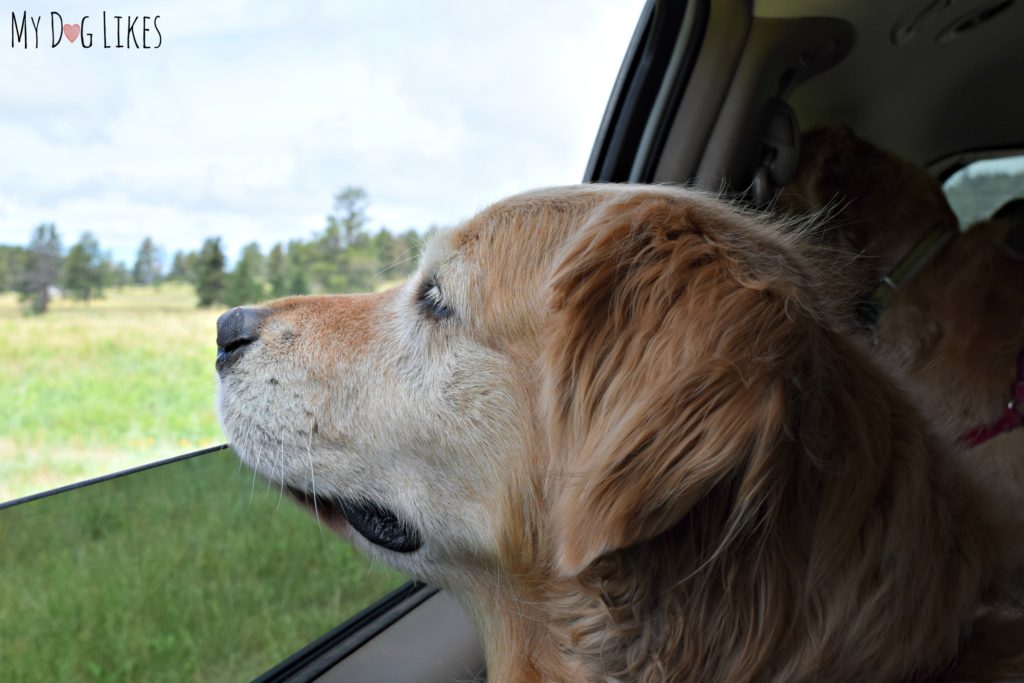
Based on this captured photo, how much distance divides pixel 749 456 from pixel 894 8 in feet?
8.32

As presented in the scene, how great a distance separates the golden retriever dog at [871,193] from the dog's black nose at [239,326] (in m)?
2.37

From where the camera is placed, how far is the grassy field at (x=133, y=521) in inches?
56.8

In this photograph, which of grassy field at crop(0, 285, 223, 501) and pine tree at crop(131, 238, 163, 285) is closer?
grassy field at crop(0, 285, 223, 501)

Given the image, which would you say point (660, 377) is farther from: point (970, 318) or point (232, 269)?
point (970, 318)

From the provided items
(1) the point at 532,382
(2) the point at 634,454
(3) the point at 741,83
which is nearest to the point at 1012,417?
(3) the point at 741,83

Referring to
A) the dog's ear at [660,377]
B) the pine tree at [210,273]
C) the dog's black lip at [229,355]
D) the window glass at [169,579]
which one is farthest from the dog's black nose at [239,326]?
the dog's ear at [660,377]

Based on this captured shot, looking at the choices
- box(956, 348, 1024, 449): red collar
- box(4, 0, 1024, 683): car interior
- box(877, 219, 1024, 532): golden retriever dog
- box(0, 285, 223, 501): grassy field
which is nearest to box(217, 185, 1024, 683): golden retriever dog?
box(0, 285, 223, 501): grassy field

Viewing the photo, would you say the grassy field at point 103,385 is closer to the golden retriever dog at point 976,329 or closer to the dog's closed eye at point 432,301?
the dog's closed eye at point 432,301

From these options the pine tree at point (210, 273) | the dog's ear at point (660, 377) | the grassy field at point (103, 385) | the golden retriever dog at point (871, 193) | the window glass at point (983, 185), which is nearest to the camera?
the dog's ear at point (660, 377)

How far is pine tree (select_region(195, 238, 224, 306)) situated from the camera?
184cm

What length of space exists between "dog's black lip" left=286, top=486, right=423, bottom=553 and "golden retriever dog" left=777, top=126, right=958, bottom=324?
241cm

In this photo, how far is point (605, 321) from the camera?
1322 millimetres

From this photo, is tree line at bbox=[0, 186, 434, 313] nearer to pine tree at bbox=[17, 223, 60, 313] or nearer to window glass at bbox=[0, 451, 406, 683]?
pine tree at bbox=[17, 223, 60, 313]

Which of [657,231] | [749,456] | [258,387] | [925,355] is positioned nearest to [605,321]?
[657,231]
